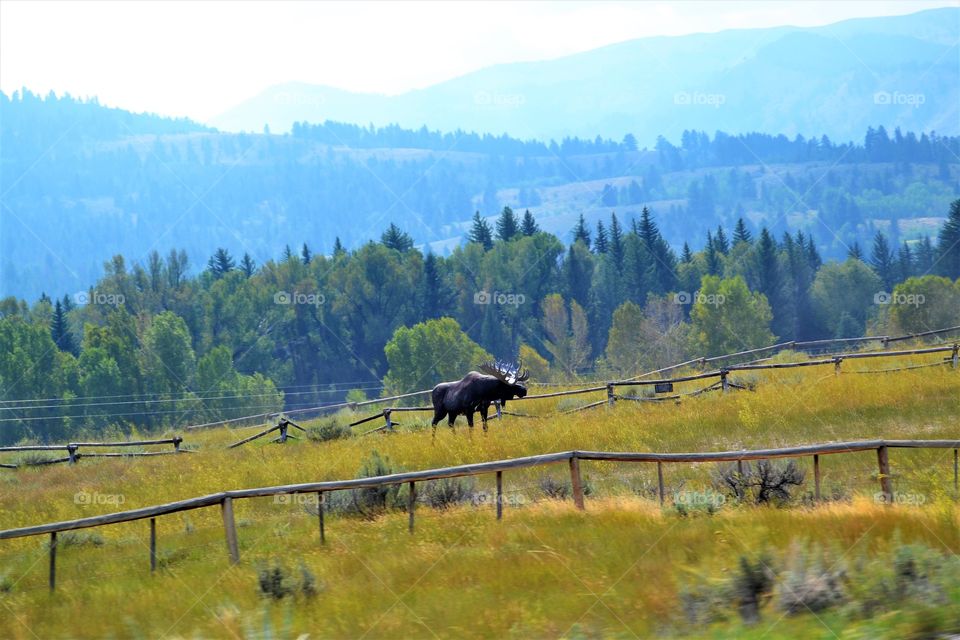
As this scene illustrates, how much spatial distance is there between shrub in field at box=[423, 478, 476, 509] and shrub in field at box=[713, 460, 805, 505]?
379 centimetres

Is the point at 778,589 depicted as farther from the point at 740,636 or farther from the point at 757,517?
the point at 757,517

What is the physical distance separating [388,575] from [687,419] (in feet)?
46.2

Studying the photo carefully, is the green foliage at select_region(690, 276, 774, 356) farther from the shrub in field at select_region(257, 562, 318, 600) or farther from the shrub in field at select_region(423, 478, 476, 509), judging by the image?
the shrub in field at select_region(257, 562, 318, 600)

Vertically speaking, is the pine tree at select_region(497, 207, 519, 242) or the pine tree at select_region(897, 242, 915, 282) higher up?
the pine tree at select_region(497, 207, 519, 242)

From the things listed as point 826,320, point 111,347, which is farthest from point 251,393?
point 826,320

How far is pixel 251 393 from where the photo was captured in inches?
3888

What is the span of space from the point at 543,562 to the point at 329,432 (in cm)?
2023

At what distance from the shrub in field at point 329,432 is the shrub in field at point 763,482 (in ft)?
52.5

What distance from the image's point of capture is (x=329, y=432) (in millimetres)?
31078

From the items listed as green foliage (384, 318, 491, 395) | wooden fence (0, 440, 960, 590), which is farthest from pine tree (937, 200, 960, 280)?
wooden fence (0, 440, 960, 590)

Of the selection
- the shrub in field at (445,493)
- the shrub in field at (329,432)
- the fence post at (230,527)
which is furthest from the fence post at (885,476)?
the shrub in field at (329,432)

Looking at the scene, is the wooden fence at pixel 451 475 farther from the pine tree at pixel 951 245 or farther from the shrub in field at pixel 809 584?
the pine tree at pixel 951 245

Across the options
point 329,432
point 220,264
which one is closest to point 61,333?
point 220,264

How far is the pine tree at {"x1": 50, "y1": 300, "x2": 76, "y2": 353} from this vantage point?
112438mm
